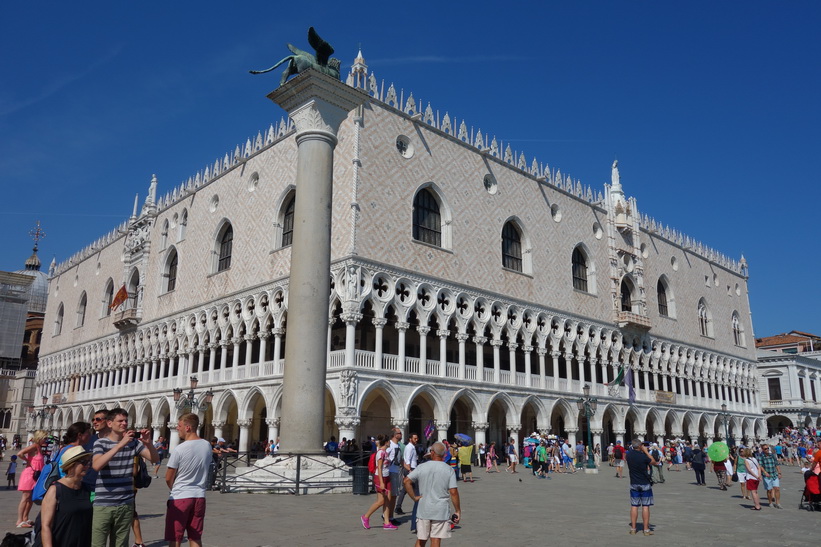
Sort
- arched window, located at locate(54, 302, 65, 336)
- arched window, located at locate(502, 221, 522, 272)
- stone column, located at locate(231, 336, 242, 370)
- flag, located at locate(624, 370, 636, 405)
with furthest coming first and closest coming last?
arched window, located at locate(54, 302, 65, 336) → flag, located at locate(624, 370, 636, 405) → arched window, located at locate(502, 221, 522, 272) → stone column, located at locate(231, 336, 242, 370)

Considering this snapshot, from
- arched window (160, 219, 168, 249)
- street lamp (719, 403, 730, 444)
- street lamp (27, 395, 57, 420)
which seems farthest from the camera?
street lamp (27, 395, 57, 420)

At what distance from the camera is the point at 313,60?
46.4 ft

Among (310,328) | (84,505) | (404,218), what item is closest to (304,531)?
(84,505)

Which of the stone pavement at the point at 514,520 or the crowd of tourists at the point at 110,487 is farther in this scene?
the stone pavement at the point at 514,520

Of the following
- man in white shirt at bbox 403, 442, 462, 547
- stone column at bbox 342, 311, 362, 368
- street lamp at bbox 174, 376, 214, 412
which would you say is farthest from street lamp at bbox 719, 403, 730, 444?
man in white shirt at bbox 403, 442, 462, 547

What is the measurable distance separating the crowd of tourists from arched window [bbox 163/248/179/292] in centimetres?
2928

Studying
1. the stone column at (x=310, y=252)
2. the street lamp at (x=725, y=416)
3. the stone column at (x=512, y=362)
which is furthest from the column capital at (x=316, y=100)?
the street lamp at (x=725, y=416)

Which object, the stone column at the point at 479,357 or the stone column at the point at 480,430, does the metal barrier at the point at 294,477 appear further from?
the stone column at the point at 479,357

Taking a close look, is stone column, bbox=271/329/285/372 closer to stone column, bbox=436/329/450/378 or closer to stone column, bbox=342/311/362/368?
stone column, bbox=342/311/362/368

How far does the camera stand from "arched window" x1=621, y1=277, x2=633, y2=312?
3606 centimetres

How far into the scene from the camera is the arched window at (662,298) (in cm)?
3853

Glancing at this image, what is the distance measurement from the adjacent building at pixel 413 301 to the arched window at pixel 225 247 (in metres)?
0.07

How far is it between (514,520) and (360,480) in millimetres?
4015

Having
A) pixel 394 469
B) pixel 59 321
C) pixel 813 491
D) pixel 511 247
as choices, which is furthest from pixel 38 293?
pixel 813 491
